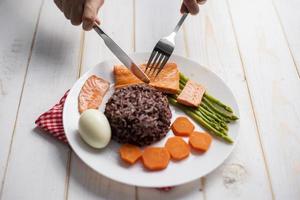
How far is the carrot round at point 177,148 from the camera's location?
1611 mm

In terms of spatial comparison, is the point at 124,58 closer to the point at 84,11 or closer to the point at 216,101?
the point at 84,11

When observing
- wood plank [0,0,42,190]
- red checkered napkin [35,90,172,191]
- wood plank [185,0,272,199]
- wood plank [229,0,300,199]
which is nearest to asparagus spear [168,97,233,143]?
wood plank [185,0,272,199]

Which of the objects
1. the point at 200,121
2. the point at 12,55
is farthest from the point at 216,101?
the point at 12,55

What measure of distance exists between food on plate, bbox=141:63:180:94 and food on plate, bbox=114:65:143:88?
2.9 inches

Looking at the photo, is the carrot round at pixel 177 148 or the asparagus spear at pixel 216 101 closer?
the carrot round at pixel 177 148

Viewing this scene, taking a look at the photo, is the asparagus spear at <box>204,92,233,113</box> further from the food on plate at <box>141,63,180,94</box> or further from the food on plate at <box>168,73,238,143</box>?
the food on plate at <box>141,63,180,94</box>

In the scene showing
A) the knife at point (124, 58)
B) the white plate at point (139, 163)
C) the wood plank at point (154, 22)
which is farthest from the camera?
the wood plank at point (154, 22)

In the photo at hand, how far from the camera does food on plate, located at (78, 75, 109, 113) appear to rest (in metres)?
1.78

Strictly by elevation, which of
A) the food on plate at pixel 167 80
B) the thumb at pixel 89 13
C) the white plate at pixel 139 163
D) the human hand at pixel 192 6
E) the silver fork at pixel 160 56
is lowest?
the white plate at pixel 139 163

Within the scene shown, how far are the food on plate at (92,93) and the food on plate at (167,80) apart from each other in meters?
0.21

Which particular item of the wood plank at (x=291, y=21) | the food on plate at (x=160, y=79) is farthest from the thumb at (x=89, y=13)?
the wood plank at (x=291, y=21)

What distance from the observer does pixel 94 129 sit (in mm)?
1599

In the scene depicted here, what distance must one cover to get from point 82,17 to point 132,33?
1.57ft

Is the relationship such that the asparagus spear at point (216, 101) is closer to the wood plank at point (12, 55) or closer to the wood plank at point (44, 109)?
the wood plank at point (44, 109)
